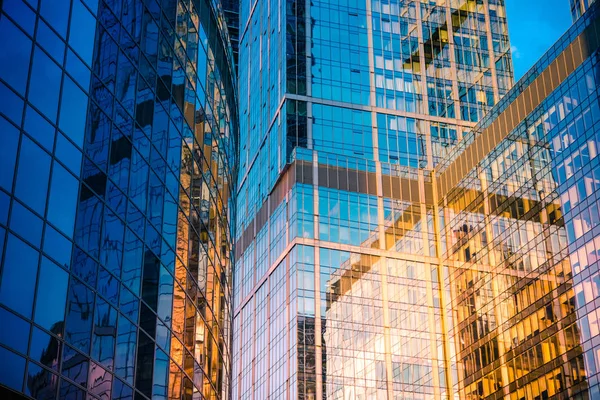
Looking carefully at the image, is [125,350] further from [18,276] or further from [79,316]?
[18,276]

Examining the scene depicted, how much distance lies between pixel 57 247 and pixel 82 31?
844 centimetres

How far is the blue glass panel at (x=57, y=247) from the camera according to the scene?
30.2 meters

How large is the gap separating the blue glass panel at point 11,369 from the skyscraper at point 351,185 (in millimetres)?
64722

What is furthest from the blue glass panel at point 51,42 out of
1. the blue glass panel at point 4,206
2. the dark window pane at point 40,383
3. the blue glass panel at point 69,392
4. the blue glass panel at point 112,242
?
the blue glass panel at point 69,392

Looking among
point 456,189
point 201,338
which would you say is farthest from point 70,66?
point 456,189

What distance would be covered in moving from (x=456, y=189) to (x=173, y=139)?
61.9 meters

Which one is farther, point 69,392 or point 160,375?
point 160,375

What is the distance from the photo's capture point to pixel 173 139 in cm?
4294

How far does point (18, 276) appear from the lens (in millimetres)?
27953

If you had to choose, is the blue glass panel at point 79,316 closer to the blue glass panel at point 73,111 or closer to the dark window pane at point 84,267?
the dark window pane at point 84,267

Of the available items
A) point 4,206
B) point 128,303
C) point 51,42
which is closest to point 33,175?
→ point 4,206

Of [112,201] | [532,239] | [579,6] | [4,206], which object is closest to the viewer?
[4,206]

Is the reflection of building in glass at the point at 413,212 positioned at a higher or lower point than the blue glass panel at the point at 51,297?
higher

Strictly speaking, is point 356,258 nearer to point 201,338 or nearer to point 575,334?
point 575,334
